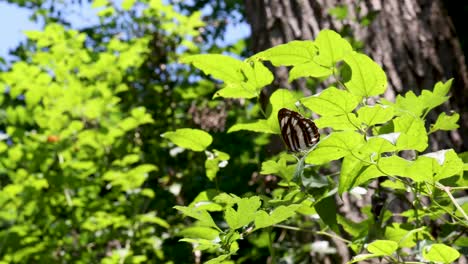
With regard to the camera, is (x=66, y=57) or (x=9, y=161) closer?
(x=9, y=161)

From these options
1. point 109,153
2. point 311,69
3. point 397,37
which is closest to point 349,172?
point 311,69

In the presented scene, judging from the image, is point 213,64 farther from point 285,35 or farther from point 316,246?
point 285,35

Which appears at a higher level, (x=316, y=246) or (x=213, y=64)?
(x=213, y=64)

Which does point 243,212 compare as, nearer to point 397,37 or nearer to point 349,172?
point 349,172

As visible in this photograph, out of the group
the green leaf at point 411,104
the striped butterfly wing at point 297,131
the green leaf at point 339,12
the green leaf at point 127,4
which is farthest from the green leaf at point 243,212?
the green leaf at point 127,4

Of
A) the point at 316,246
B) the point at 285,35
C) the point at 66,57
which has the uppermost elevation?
the point at 66,57

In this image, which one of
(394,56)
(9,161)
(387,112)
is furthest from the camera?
(9,161)

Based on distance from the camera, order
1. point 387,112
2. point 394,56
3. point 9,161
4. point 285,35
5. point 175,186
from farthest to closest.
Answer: point 175,186 < point 9,161 < point 285,35 < point 394,56 < point 387,112

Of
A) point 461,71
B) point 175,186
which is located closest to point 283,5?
point 461,71

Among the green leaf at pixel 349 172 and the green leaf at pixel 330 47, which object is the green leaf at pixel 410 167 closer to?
the green leaf at pixel 349 172
